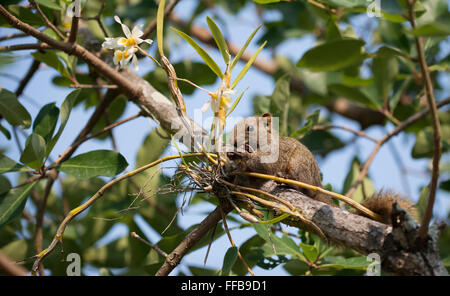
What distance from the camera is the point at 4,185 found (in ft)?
8.31

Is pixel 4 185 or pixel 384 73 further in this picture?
pixel 384 73

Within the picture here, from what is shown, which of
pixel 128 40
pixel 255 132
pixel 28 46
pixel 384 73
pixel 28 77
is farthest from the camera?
pixel 28 77

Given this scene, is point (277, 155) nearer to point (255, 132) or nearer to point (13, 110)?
point (255, 132)

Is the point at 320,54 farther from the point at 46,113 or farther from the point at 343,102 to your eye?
the point at 343,102

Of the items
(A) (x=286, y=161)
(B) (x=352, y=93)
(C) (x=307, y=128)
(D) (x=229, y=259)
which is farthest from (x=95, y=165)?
(B) (x=352, y=93)

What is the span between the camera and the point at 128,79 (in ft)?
9.39

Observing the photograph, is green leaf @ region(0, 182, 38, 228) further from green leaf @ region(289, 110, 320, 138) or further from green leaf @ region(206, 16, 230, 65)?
green leaf @ region(289, 110, 320, 138)

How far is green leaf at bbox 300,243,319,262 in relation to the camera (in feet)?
8.18

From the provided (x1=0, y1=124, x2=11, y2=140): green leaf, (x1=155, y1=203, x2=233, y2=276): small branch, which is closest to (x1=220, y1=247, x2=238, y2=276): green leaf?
(x1=155, y1=203, x2=233, y2=276): small branch

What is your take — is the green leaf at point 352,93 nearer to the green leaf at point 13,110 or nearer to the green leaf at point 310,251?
the green leaf at point 310,251

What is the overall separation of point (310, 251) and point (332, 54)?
1.40 metres

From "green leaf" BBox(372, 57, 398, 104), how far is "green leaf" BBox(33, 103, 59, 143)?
2280 mm
